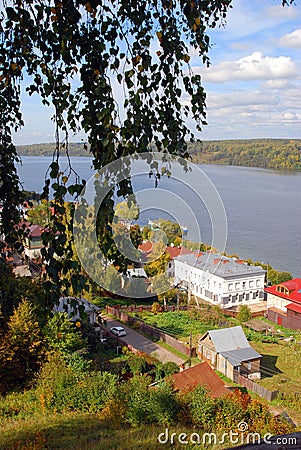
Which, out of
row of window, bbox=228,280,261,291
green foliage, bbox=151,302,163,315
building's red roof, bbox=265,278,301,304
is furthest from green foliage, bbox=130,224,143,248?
row of window, bbox=228,280,261,291

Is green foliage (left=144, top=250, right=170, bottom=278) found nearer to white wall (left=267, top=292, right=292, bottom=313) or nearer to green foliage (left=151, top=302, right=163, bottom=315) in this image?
green foliage (left=151, top=302, right=163, bottom=315)

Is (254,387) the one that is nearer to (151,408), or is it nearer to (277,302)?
(151,408)

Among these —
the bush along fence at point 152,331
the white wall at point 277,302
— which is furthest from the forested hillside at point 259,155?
the bush along fence at point 152,331

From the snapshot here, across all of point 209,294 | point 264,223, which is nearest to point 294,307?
point 209,294

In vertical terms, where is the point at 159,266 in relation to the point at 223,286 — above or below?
above

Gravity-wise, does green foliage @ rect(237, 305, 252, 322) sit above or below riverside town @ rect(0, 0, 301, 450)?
below

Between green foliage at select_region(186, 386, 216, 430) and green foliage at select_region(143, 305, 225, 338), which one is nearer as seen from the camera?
green foliage at select_region(186, 386, 216, 430)

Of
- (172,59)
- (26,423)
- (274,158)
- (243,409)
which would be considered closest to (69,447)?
(26,423)
